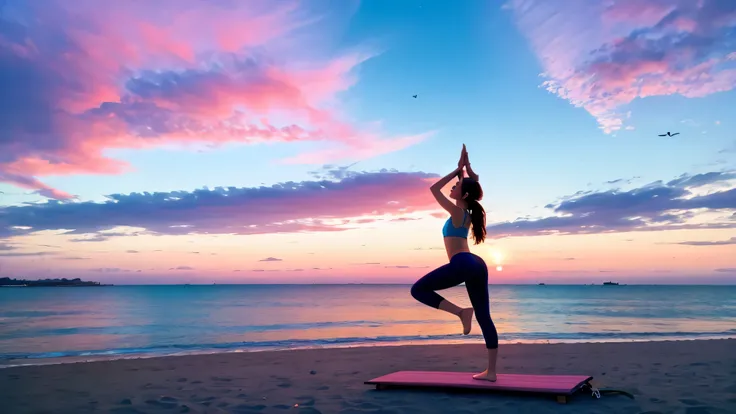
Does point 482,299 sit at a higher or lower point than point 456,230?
lower

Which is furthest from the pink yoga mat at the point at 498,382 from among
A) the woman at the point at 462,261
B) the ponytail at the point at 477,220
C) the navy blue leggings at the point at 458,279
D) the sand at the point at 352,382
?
the ponytail at the point at 477,220

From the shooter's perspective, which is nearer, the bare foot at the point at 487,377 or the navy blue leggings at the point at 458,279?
the navy blue leggings at the point at 458,279

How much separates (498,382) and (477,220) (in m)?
2.18

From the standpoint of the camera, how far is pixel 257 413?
21.6ft

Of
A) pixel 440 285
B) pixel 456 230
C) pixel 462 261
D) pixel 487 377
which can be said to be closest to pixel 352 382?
pixel 487 377

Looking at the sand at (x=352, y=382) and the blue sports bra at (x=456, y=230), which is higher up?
the blue sports bra at (x=456, y=230)

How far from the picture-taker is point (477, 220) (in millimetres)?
6949

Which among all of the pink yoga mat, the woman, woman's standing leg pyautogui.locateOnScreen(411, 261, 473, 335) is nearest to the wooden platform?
the pink yoga mat

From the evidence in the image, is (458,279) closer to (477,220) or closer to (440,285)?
(440,285)

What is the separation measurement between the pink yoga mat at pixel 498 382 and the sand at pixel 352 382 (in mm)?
151

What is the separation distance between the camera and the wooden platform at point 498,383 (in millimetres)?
6641

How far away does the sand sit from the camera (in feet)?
22.3

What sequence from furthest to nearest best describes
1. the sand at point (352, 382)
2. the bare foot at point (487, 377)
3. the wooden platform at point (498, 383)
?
the bare foot at point (487, 377) → the sand at point (352, 382) → the wooden platform at point (498, 383)

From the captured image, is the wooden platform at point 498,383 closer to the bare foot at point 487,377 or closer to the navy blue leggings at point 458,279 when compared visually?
the bare foot at point 487,377
